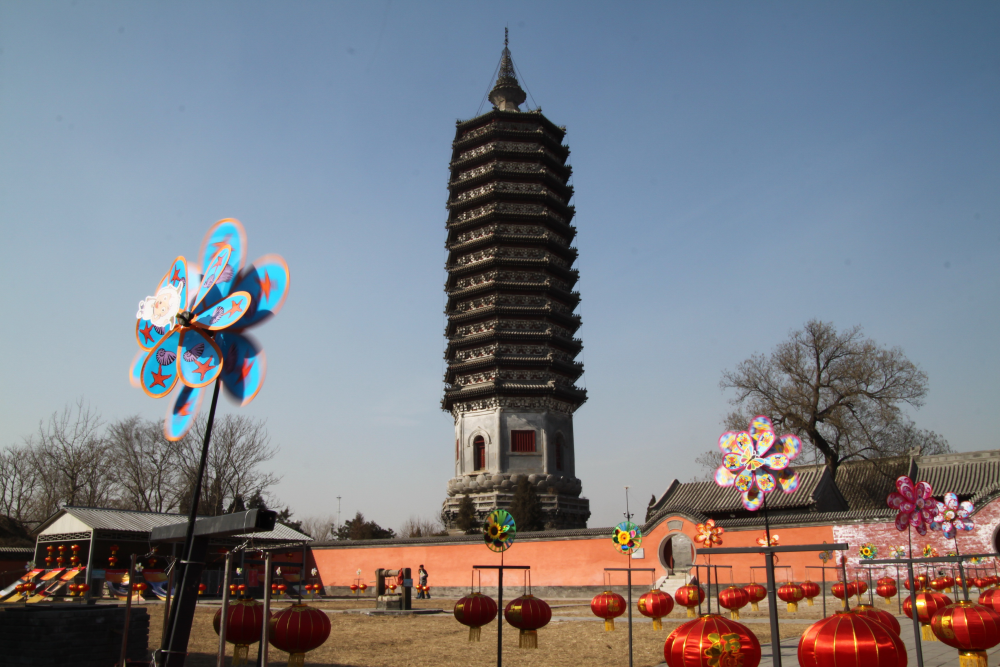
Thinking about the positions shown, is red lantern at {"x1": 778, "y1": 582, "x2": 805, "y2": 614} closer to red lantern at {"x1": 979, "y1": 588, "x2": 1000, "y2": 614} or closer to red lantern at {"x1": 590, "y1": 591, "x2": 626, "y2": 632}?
red lantern at {"x1": 590, "y1": 591, "x2": 626, "y2": 632}

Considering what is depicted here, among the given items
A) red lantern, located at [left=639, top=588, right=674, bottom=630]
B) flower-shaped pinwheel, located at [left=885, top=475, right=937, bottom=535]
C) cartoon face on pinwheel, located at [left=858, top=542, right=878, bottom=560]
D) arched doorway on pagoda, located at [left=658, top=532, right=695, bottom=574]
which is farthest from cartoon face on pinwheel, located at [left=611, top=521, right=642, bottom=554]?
arched doorway on pagoda, located at [left=658, top=532, right=695, bottom=574]

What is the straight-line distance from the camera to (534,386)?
106 feet

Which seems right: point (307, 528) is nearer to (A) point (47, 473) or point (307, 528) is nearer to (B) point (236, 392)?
(A) point (47, 473)

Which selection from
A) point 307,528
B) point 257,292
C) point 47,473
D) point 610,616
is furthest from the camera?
point 307,528

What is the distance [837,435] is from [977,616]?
2364cm

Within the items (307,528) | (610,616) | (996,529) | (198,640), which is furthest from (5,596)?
(307,528)

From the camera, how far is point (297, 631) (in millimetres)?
6137

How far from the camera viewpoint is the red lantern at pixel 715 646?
16.0 feet

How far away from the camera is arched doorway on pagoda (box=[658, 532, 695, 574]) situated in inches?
794

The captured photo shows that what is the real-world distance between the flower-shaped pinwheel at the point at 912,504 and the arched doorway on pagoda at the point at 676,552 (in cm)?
796

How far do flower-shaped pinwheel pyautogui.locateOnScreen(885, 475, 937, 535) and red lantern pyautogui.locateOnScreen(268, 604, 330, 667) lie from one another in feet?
35.7

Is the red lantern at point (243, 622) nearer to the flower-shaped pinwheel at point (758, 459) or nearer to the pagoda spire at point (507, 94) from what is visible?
the flower-shaped pinwheel at point (758, 459)

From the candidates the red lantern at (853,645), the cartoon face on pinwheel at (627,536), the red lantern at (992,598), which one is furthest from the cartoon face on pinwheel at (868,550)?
the red lantern at (853,645)

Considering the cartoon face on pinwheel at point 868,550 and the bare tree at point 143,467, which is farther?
the bare tree at point 143,467
